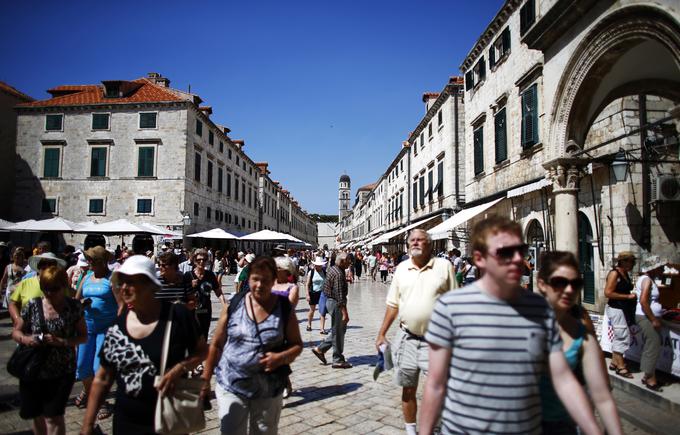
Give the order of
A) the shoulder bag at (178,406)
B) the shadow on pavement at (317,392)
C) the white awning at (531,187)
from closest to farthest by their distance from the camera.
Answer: the shoulder bag at (178,406)
the shadow on pavement at (317,392)
the white awning at (531,187)

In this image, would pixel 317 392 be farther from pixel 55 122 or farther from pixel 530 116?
pixel 55 122

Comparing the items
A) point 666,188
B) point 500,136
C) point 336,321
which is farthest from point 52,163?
point 666,188

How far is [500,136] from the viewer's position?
1481cm

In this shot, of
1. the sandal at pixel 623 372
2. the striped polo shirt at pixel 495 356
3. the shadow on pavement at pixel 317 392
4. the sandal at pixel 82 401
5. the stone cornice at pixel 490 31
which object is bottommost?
the shadow on pavement at pixel 317 392

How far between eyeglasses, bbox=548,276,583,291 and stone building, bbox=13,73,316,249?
2672 cm

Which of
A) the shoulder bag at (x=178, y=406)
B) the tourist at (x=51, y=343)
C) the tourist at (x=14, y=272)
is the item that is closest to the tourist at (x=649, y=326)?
the shoulder bag at (x=178, y=406)

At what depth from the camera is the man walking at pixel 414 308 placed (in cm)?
348

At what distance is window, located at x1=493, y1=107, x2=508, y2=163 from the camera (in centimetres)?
1451

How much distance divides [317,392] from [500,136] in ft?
40.6

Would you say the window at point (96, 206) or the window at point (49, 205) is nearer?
the window at point (96, 206)

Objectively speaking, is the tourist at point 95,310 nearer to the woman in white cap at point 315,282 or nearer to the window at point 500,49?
the woman in white cap at point 315,282

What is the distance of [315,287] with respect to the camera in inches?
359

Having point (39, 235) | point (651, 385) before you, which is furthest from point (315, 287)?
point (39, 235)

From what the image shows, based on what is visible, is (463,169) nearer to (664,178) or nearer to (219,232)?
(664,178)
